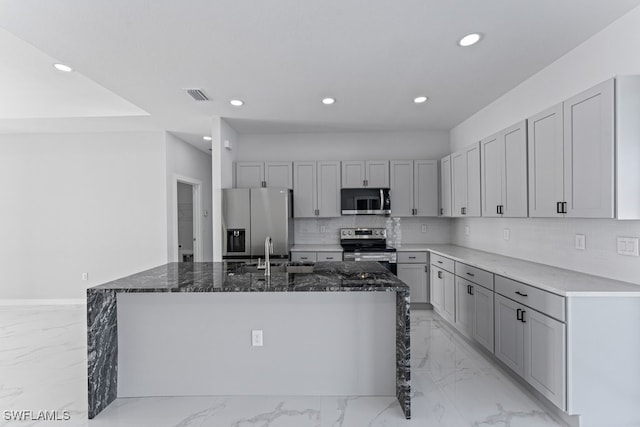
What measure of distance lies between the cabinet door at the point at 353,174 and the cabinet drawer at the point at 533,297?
2.47 meters

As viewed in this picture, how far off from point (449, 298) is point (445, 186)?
1.61 m

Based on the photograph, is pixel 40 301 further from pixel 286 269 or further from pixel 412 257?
pixel 412 257

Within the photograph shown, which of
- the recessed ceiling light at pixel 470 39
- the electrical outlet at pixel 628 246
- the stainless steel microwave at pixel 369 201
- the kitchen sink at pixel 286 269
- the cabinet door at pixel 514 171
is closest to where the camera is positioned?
the electrical outlet at pixel 628 246

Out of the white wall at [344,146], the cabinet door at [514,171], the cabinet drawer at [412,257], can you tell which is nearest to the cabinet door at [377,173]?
the white wall at [344,146]

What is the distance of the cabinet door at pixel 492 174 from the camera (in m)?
3.13

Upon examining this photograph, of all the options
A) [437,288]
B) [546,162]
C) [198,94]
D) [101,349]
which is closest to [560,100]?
[546,162]

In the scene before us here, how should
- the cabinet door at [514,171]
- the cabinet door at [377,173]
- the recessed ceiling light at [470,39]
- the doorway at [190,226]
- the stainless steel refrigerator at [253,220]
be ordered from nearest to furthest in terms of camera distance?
1. the recessed ceiling light at [470,39]
2. the cabinet door at [514,171]
3. the stainless steel refrigerator at [253,220]
4. the cabinet door at [377,173]
5. the doorway at [190,226]

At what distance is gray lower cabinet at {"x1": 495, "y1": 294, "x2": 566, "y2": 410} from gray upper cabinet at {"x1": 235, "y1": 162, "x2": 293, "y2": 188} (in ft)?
10.4

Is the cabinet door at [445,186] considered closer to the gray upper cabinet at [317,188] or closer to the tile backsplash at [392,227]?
the tile backsplash at [392,227]

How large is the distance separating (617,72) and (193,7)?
2.76 meters

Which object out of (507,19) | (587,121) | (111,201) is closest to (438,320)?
(587,121)

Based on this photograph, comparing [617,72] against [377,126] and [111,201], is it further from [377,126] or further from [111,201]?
[111,201]

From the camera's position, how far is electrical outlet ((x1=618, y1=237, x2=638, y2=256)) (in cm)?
206

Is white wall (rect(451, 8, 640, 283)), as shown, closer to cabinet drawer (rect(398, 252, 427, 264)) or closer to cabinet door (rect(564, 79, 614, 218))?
cabinet door (rect(564, 79, 614, 218))
